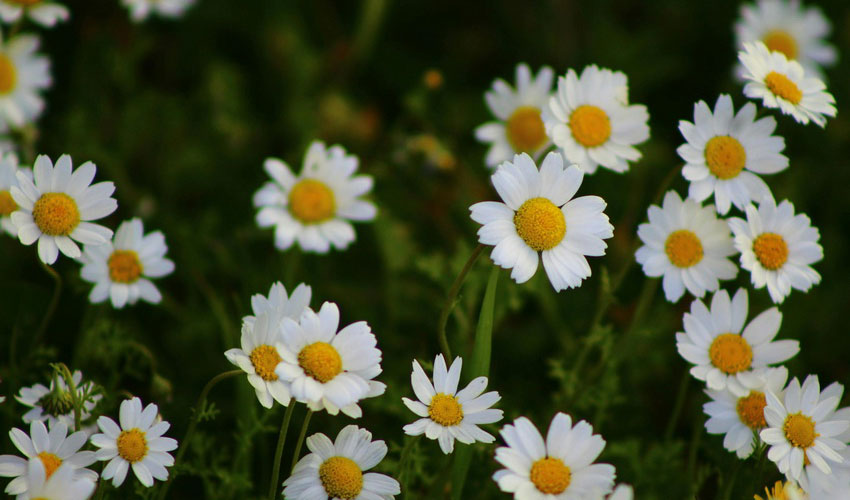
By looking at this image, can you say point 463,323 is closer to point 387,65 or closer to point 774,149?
point 774,149

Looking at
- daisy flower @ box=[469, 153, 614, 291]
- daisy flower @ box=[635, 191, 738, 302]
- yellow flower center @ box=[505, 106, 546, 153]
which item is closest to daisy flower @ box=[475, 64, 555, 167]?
yellow flower center @ box=[505, 106, 546, 153]

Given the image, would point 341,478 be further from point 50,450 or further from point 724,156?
point 724,156

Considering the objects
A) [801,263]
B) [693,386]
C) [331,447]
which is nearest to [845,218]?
[693,386]

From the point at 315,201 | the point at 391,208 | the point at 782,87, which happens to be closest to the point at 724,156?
the point at 782,87

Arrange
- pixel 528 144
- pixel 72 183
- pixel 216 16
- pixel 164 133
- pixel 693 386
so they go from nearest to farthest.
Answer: pixel 72 183 → pixel 528 144 → pixel 693 386 → pixel 164 133 → pixel 216 16

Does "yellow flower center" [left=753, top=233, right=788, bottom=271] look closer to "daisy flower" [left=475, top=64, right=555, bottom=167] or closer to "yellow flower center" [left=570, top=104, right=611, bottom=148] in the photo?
"yellow flower center" [left=570, top=104, right=611, bottom=148]

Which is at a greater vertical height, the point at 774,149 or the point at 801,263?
the point at 774,149
